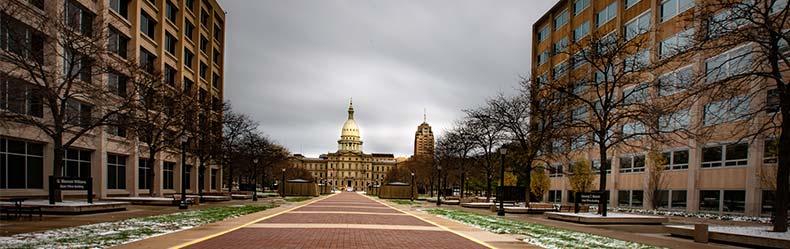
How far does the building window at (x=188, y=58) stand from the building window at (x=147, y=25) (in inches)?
374

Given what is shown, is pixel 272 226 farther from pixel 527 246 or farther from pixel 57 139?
pixel 57 139

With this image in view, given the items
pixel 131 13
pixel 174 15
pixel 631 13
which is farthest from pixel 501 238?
pixel 174 15

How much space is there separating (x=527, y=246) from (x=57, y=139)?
2012cm

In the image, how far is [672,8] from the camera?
4050 cm

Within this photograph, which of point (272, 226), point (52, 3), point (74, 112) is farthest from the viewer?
point (52, 3)

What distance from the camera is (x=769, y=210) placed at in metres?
30.6

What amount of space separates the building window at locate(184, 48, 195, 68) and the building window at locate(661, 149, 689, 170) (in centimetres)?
4736

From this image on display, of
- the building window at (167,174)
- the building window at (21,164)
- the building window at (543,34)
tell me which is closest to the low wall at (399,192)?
the building window at (543,34)

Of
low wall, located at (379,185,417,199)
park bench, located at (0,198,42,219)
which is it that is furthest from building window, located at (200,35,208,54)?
park bench, located at (0,198,42,219)

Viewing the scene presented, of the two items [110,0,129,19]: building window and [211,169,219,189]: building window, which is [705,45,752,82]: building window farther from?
[211,169,219,189]: building window

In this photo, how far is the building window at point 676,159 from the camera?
3817 centimetres

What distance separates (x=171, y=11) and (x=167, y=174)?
16.4m

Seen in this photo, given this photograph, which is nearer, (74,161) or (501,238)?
(501,238)

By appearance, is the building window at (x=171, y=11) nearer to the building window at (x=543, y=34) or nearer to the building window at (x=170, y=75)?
the building window at (x=170, y=75)
